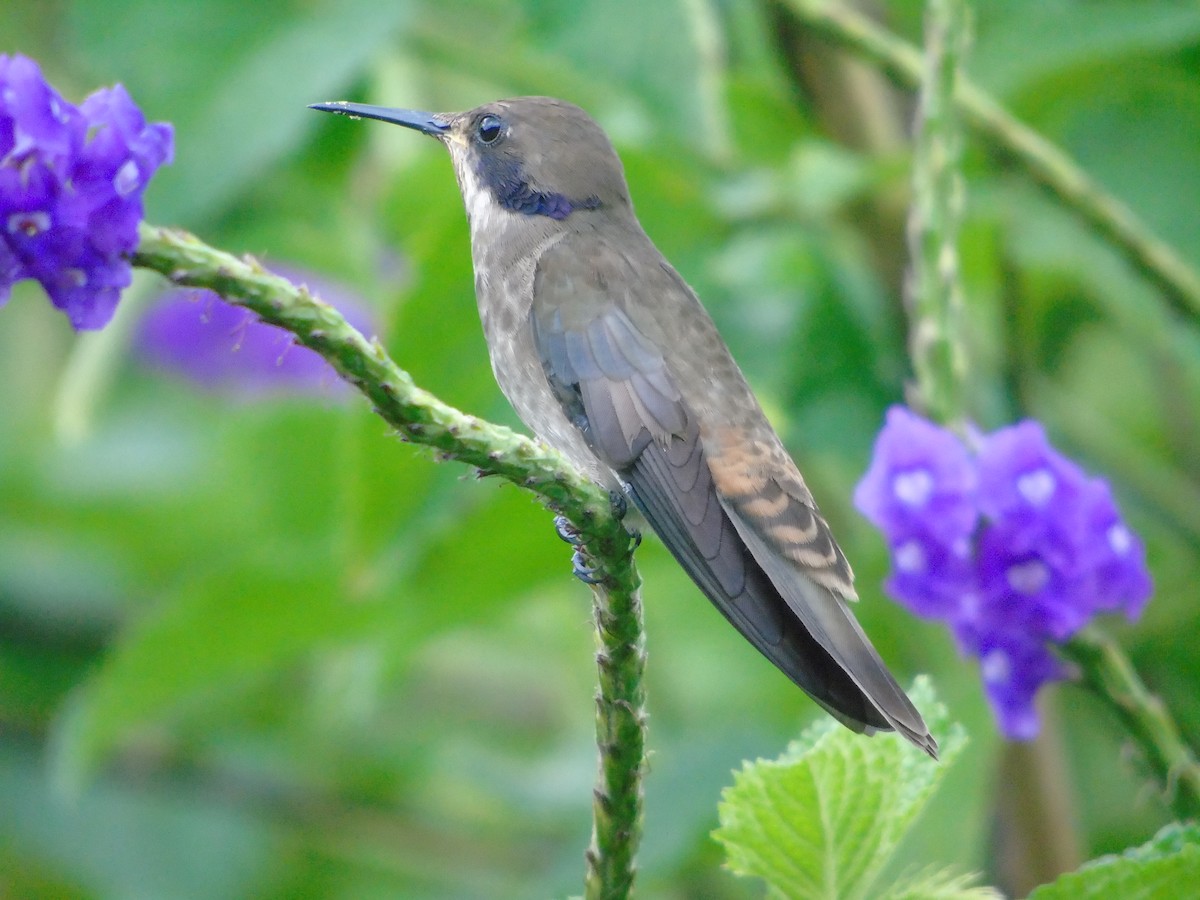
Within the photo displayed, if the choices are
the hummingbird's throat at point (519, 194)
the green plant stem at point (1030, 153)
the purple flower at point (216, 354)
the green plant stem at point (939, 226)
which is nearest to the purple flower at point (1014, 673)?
the green plant stem at point (939, 226)

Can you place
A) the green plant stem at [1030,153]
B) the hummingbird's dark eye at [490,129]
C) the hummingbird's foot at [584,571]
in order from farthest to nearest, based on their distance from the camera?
1. the hummingbird's dark eye at [490,129]
2. the green plant stem at [1030,153]
3. the hummingbird's foot at [584,571]

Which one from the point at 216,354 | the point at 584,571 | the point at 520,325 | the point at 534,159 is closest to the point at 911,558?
the point at 584,571

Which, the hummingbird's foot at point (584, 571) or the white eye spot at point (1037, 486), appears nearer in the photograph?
the hummingbird's foot at point (584, 571)

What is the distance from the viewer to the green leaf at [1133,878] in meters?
1.17

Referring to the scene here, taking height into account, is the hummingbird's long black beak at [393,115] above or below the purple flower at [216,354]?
below

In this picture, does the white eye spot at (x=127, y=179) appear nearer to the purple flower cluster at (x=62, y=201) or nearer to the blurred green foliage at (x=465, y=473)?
the purple flower cluster at (x=62, y=201)

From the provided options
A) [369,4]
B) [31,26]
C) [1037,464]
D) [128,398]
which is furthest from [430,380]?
[128,398]

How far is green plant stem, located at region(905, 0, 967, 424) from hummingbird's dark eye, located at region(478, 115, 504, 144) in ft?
2.25

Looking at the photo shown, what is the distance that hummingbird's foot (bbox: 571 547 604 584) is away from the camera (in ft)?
4.46

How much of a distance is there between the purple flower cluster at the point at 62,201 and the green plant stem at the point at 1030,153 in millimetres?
1304

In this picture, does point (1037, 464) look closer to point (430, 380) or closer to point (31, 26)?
point (430, 380)

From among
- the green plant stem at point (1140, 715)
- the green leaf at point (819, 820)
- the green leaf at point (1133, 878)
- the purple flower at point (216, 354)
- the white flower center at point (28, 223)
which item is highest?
the purple flower at point (216, 354)

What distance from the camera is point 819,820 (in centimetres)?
127

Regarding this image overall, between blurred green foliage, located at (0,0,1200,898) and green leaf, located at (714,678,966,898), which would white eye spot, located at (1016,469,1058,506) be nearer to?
green leaf, located at (714,678,966,898)
